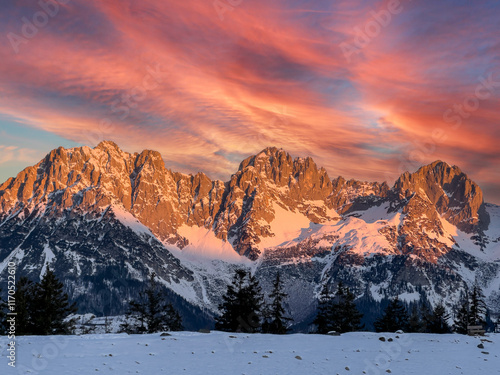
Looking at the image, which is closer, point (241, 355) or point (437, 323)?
point (241, 355)

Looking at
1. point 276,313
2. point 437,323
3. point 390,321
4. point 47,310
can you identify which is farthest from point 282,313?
point 47,310

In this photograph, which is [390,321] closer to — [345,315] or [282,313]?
[345,315]

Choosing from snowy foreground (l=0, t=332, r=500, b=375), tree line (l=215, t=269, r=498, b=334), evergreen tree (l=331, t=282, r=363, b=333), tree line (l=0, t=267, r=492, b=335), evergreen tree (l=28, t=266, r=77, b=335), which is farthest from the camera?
evergreen tree (l=331, t=282, r=363, b=333)

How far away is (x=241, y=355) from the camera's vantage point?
41625 millimetres

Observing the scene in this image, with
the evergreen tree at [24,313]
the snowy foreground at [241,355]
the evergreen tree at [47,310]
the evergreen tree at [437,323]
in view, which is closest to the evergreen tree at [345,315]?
the evergreen tree at [437,323]

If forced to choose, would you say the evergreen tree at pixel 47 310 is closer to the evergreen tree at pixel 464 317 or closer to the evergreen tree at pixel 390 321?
the evergreen tree at pixel 390 321

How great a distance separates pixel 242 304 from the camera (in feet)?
276

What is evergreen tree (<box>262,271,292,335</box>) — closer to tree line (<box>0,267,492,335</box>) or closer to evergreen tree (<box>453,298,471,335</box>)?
tree line (<box>0,267,492,335</box>)

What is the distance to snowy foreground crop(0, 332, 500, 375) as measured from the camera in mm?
35938

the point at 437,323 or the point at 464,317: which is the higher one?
the point at 464,317

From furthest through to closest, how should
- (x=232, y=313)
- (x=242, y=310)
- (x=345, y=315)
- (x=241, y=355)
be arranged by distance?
(x=345, y=315) < (x=232, y=313) < (x=242, y=310) < (x=241, y=355)

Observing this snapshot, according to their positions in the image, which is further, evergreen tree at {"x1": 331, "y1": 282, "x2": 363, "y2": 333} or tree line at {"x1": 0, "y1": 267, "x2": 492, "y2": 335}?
evergreen tree at {"x1": 331, "y1": 282, "x2": 363, "y2": 333}

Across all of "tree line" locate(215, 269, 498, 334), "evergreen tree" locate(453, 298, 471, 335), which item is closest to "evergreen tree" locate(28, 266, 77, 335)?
"tree line" locate(215, 269, 498, 334)

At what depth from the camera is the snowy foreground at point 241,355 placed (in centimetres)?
3594
